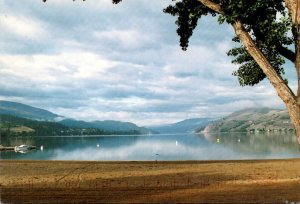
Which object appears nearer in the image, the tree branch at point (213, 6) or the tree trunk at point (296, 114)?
the tree trunk at point (296, 114)

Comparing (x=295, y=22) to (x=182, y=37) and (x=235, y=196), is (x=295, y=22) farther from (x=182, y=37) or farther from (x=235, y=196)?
(x=235, y=196)

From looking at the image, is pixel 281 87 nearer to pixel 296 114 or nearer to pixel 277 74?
pixel 277 74

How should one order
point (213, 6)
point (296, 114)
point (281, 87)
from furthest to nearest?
point (213, 6) < point (281, 87) < point (296, 114)

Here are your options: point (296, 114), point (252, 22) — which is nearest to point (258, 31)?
point (252, 22)

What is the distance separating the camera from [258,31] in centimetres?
1573

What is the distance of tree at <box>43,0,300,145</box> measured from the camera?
12.1m

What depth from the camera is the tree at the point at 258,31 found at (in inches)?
476

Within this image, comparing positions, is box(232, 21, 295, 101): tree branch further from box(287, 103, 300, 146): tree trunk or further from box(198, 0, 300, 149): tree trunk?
box(287, 103, 300, 146): tree trunk

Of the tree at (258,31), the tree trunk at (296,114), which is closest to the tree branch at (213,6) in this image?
the tree at (258,31)

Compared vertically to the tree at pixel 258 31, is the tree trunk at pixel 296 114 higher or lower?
lower

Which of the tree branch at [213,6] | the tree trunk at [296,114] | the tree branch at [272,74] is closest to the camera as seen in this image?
the tree trunk at [296,114]

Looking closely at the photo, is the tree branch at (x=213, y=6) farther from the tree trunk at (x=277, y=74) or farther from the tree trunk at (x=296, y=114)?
the tree trunk at (x=296, y=114)

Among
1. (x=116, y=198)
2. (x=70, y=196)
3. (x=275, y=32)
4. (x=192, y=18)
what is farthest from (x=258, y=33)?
(x=70, y=196)

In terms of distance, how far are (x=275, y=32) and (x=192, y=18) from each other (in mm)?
3719
